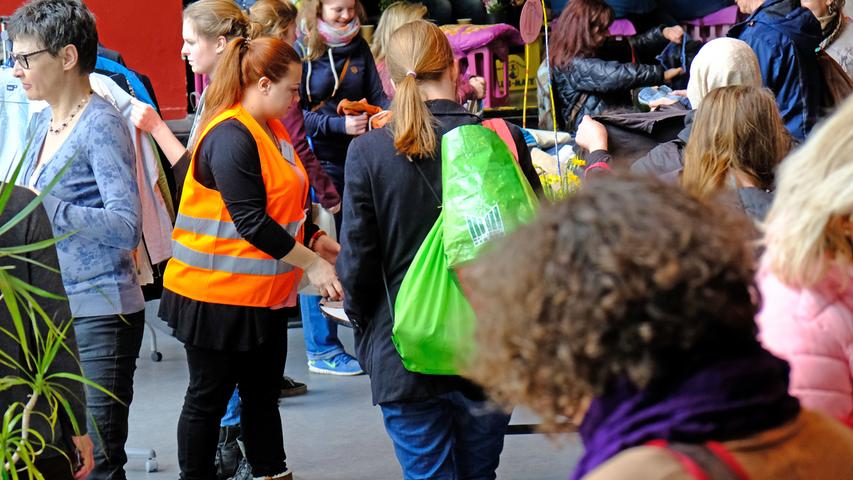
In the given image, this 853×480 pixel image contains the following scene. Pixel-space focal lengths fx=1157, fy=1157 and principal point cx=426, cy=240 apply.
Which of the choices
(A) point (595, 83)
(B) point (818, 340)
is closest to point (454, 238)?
(B) point (818, 340)

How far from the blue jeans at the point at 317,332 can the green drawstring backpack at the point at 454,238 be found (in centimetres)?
290

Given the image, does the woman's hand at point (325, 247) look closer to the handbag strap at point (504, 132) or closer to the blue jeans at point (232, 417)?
the blue jeans at point (232, 417)

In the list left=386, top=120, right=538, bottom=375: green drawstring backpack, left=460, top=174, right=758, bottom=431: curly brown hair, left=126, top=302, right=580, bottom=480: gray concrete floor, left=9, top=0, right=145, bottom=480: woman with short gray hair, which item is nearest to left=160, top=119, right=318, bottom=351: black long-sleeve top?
left=9, top=0, right=145, bottom=480: woman with short gray hair

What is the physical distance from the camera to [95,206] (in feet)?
11.6

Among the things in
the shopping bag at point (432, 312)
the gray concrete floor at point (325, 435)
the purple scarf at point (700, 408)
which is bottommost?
the gray concrete floor at point (325, 435)

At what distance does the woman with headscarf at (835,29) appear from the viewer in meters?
6.05

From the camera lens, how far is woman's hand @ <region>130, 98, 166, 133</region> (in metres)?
4.06

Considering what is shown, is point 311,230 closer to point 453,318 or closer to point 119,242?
point 119,242

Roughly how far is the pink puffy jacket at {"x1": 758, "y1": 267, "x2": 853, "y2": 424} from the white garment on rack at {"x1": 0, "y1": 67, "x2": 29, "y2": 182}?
3.06 metres

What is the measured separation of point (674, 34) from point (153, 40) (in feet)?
11.6

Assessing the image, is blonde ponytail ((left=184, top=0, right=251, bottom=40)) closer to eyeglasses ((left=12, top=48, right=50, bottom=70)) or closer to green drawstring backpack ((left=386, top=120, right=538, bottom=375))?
eyeglasses ((left=12, top=48, right=50, bottom=70))

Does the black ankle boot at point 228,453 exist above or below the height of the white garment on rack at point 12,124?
below

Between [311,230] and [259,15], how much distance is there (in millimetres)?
1754

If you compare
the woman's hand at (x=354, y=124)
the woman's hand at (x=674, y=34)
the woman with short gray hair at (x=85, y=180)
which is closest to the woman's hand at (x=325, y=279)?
the woman with short gray hair at (x=85, y=180)
